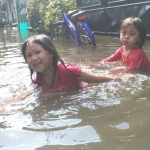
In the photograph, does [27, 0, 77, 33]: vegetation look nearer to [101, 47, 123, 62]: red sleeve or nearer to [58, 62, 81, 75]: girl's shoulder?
[101, 47, 123, 62]: red sleeve

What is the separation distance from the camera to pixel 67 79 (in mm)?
3139

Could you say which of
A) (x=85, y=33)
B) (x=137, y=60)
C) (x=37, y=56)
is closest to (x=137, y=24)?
(x=137, y=60)

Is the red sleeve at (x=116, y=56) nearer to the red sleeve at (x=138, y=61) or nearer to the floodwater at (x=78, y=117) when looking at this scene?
the red sleeve at (x=138, y=61)

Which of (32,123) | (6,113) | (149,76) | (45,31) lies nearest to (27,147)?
(32,123)

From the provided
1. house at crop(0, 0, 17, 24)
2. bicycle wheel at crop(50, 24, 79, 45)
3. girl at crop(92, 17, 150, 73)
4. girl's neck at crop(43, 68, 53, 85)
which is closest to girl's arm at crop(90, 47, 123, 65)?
girl at crop(92, 17, 150, 73)

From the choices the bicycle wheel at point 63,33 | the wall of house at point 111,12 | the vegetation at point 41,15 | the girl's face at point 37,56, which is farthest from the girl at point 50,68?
the vegetation at point 41,15

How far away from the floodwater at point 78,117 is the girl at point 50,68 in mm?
106

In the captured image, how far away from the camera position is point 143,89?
3010mm

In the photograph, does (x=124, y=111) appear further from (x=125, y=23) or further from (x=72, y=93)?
(x=125, y=23)

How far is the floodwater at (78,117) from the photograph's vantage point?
6.02 feet

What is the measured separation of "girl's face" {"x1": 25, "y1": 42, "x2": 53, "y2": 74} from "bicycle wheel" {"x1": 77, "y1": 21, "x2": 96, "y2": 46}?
4.54 metres

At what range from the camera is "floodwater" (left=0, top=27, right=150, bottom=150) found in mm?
1834

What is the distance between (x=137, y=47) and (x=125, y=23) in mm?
418

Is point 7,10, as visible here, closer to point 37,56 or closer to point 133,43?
point 133,43
